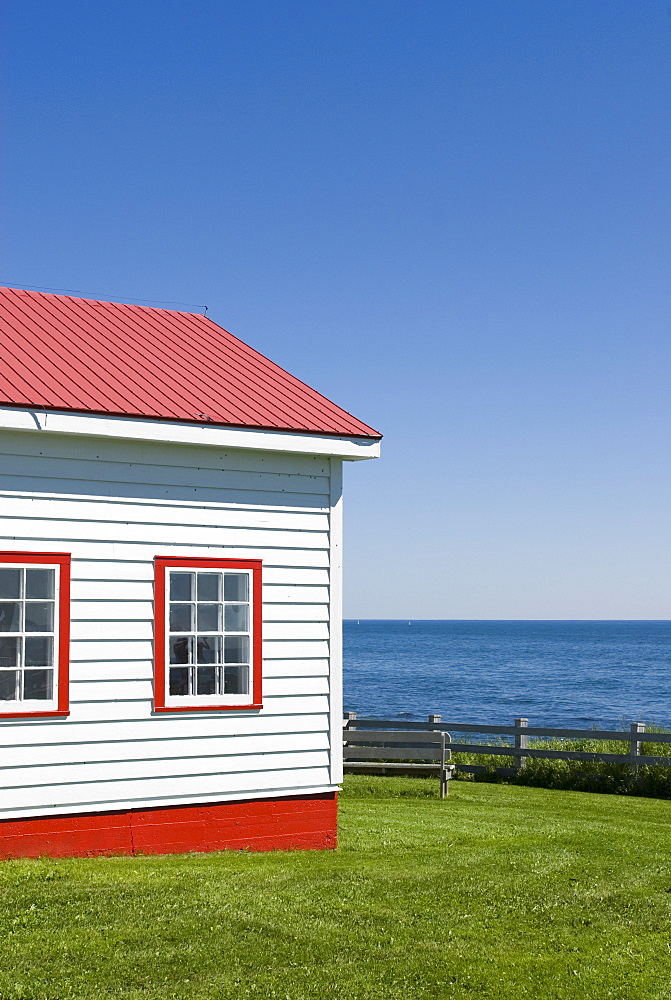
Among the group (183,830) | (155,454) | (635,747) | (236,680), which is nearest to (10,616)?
(155,454)

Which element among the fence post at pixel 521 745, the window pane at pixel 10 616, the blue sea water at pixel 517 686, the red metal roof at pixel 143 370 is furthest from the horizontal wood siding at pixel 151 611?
the blue sea water at pixel 517 686

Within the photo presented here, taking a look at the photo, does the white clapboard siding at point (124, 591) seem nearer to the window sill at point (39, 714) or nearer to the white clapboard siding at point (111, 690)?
the white clapboard siding at point (111, 690)

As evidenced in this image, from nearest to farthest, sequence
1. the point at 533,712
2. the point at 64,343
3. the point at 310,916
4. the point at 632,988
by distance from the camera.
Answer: the point at 632,988 → the point at 310,916 → the point at 64,343 → the point at 533,712

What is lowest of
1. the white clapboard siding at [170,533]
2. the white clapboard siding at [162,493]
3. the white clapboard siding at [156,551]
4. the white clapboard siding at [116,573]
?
the white clapboard siding at [116,573]

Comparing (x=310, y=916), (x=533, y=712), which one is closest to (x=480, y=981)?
(x=310, y=916)

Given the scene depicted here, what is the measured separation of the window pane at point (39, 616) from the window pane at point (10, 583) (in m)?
0.16

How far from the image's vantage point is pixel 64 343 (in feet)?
40.2

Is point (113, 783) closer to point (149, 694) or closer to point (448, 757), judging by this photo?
point (149, 694)

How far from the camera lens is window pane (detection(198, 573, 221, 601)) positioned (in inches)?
441

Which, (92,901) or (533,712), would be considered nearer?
(92,901)

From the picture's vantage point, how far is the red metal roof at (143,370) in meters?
10.9

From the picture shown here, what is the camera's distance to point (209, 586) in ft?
37.0

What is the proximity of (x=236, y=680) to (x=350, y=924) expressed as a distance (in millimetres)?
3859

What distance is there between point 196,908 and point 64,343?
22.1 ft
